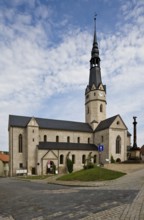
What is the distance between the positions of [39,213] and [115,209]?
291 centimetres

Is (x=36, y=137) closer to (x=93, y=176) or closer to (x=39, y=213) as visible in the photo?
(x=93, y=176)

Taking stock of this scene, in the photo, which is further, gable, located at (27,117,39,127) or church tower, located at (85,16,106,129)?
church tower, located at (85,16,106,129)

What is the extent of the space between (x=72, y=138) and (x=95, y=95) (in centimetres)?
1316

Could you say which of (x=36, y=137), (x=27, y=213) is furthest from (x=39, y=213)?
(x=36, y=137)

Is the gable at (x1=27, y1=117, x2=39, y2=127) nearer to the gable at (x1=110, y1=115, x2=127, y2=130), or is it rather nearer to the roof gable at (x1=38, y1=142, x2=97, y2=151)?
the roof gable at (x1=38, y1=142, x2=97, y2=151)

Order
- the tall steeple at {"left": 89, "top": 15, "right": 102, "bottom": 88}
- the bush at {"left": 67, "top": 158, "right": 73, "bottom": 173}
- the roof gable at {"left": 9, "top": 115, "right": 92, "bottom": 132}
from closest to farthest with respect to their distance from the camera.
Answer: the bush at {"left": 67, "top": 158, "right": 73, "bottom": 173}, the roof gable at {"left": 9, "top": 115, "right": 92, "bottom": 132}, the tall steeple at {"left": 89, "top": 15, "right": 102, "bottom": 88}

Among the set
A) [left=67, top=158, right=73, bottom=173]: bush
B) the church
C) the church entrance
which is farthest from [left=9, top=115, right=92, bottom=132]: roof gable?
the church entrance

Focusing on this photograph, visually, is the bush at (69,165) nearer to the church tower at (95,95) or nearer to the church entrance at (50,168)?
the church entrance at (50,168)

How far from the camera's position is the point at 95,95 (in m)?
64.1

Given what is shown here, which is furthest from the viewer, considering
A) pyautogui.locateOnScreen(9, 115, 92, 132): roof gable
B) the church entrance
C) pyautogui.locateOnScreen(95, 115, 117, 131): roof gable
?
pyautogui.locateOnScreen(95, 115, 117, 131): roof gable

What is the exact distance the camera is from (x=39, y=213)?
927 cm

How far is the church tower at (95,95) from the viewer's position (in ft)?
209

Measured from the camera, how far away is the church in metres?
52.2

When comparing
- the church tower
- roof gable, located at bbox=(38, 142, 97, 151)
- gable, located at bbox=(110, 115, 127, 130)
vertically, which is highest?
the church tower
